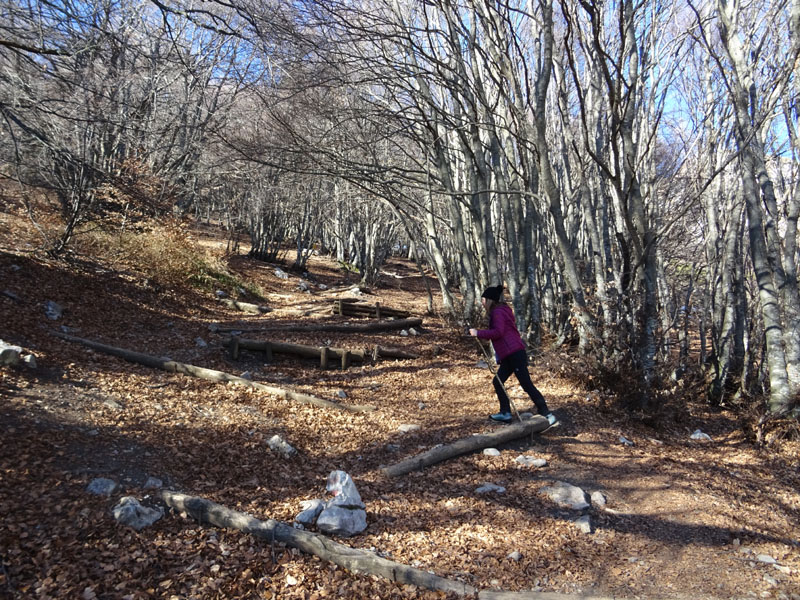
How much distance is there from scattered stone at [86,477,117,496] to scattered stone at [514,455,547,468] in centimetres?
361

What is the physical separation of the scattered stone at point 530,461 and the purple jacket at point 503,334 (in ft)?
3.94

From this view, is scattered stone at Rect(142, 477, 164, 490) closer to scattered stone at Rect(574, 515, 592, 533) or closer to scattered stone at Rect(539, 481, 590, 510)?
scattered stone at Rect(539, 481, 590, 510)

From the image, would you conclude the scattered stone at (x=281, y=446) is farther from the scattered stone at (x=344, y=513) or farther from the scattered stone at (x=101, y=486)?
the scattered stone at (x=101, y=486)

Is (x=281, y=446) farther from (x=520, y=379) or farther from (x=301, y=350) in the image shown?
(x=301, y=350)

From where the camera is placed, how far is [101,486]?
13.2 ft

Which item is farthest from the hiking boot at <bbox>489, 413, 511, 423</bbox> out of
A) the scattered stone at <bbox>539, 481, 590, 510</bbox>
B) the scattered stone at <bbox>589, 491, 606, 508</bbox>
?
the scattered stone at <bbox>589, 491, 606, 508</bbox>

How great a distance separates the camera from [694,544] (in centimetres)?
409

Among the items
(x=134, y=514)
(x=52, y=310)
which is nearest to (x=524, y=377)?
(x=134, y=514)

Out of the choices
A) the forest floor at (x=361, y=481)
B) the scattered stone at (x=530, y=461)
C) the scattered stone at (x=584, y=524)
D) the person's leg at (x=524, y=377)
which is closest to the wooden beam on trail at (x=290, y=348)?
the forest floor at (x=361, y=481)

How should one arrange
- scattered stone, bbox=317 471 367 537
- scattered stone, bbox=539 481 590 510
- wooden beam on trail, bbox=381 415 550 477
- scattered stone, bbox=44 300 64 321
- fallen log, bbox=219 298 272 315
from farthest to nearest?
fallen log, bbox=219 298 272 315 < scattered stone, bbox=44 300 64 321 < wooden beam on trail, bbox=381 415 550 477 < scattered stone, bbox=539 481 590 510 < scattered stone, bbox=317 471 367 537

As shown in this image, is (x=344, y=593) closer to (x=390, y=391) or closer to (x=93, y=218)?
(x=390, y=391)

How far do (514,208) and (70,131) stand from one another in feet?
29.8

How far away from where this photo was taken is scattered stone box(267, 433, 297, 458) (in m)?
5.34

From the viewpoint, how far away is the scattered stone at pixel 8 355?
5785mm
